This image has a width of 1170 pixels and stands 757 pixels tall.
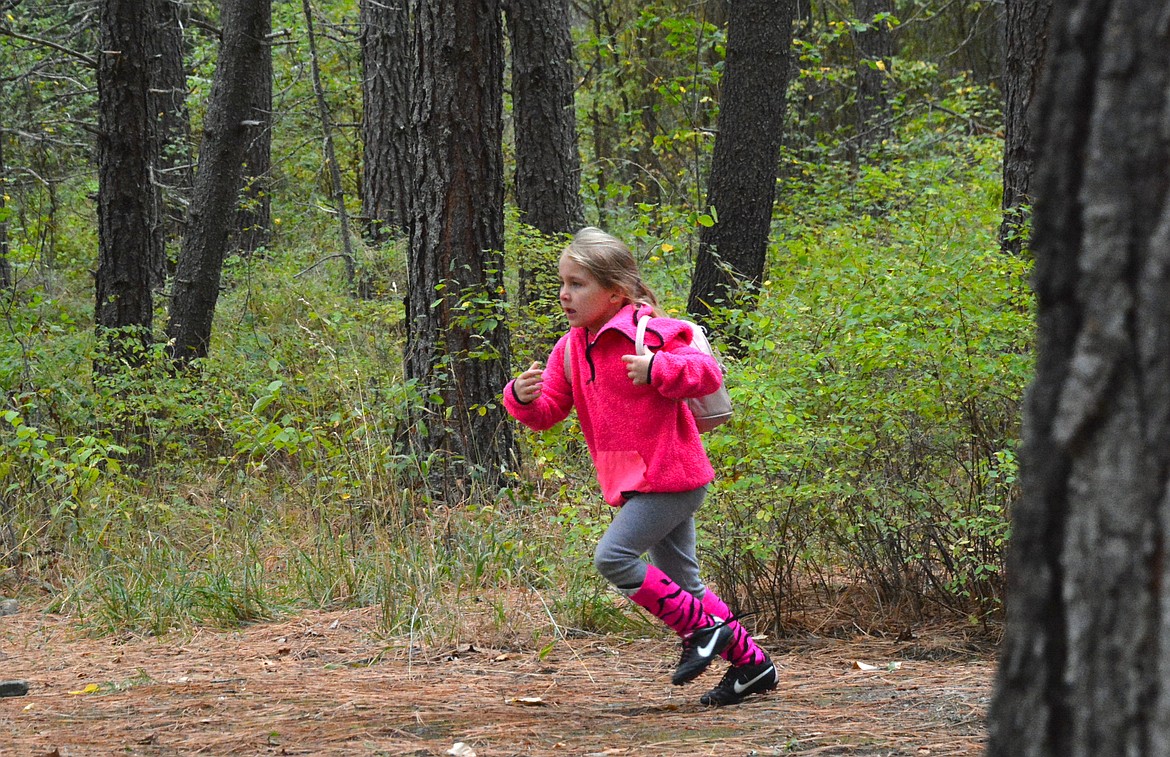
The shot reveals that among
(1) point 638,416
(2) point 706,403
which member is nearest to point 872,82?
(2) point 706,403

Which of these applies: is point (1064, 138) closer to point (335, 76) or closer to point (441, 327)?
point (441, 327)

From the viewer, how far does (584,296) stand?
161 inches

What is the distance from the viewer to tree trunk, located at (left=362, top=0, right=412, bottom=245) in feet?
40.0

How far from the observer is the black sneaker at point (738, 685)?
13.6 ft

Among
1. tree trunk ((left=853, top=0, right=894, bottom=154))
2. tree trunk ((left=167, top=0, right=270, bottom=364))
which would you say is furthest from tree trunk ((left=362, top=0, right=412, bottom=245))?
tree trunk ((left=853, top=0, right=894, bottom=154))

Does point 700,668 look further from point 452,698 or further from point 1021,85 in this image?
point 1021,85

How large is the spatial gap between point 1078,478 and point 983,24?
2219cm

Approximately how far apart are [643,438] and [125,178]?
310 inches

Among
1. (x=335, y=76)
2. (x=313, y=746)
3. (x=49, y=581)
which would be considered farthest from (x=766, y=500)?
(x=335, y=76)

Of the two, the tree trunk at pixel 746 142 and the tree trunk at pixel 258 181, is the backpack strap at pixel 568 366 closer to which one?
the tree trunk at pixel 746 142

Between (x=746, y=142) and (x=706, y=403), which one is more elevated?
(x=746, y=142)

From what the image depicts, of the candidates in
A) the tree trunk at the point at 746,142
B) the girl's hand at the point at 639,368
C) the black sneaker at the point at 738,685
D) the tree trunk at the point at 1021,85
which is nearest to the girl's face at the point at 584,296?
the girl's hand at the point at 639,368

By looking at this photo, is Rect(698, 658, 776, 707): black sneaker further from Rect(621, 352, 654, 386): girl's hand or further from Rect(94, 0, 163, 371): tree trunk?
Rect(94, 0, 163, 371): tree trunk

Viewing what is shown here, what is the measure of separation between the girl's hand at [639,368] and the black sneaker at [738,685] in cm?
114
